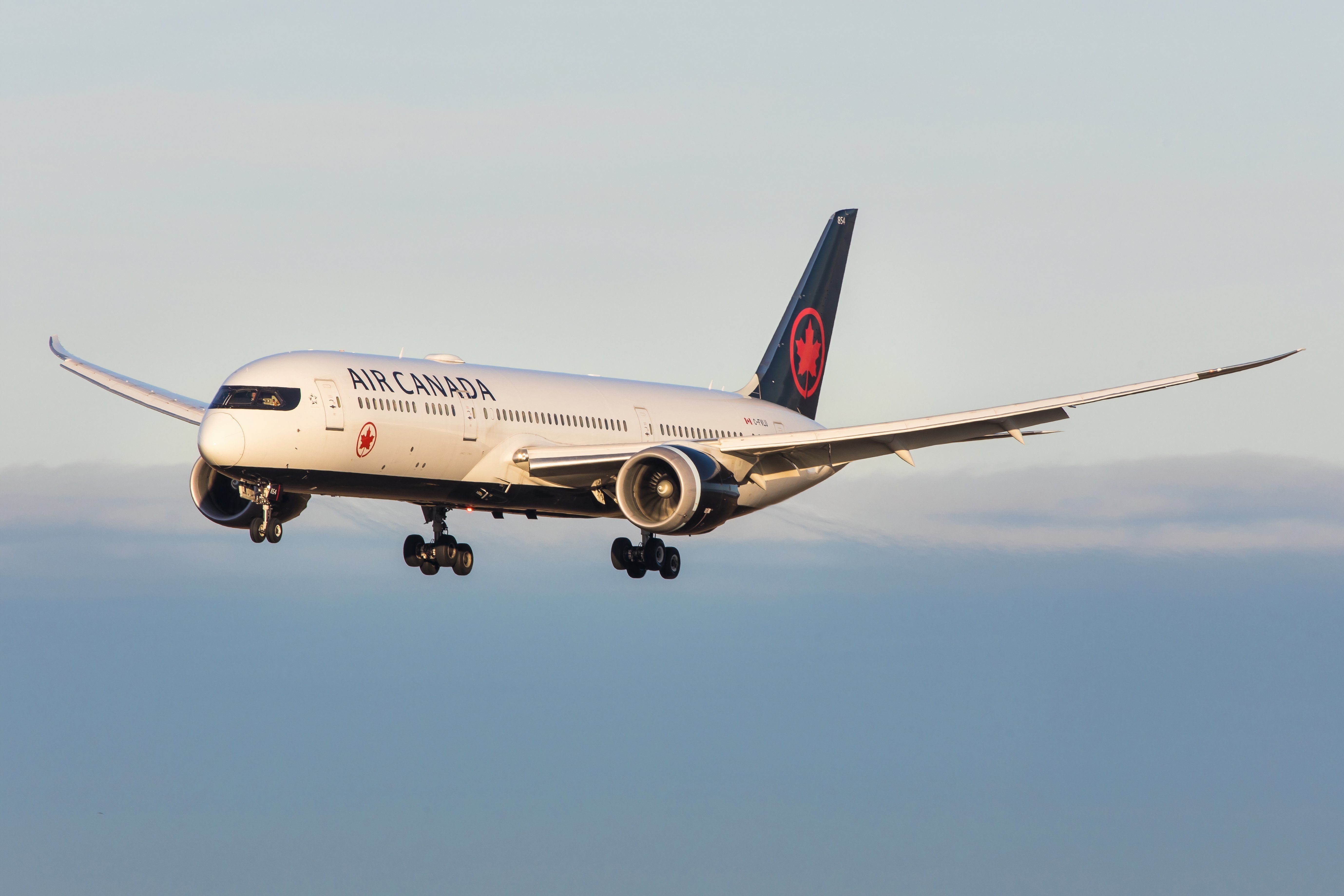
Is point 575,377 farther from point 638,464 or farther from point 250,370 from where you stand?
point 250,370

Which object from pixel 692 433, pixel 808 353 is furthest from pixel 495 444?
pixel 808 353

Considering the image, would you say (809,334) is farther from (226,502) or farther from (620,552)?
(226,502)

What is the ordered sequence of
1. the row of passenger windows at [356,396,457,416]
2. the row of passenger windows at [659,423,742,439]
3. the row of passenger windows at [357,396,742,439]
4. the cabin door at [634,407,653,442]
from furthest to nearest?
1. the row of passenger windows at [659,423,742,439]
2. the cabin door at [634,407,653,442]
3. the row of passenger windows at [357,396,742,439]
4. the row of passenger windows at [356,396,457,416]

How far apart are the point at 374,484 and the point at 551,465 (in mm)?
4959

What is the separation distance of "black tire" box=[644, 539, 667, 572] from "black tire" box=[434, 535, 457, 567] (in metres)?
5.67

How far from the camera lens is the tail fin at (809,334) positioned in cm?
6244

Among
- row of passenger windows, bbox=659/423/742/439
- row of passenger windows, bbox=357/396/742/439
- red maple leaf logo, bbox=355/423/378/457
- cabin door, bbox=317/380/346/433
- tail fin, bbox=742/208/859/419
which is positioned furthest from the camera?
tail fin, bbox=742/208/859/419

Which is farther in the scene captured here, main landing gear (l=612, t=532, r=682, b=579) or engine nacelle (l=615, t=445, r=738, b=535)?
main landing gear (l=612, t=532, r=682, b=579)

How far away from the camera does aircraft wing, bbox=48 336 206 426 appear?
5216 centimetres

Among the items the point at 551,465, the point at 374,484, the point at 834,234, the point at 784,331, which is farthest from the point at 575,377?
the point at 834,234

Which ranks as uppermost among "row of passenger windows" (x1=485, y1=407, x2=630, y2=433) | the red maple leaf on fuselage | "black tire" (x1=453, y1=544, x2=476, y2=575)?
the red maple leaf on fuselage

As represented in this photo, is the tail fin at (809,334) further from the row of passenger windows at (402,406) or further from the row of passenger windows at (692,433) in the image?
the row of passenger windows at (402,406)

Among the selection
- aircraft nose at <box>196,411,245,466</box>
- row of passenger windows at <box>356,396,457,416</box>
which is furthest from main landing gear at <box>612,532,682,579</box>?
aircraft nose at <box>196,411,245,466</box>

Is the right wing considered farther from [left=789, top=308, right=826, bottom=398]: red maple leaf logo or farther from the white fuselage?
[left=789, top=308, right=826, bottom=398]: red maple leaf logo
